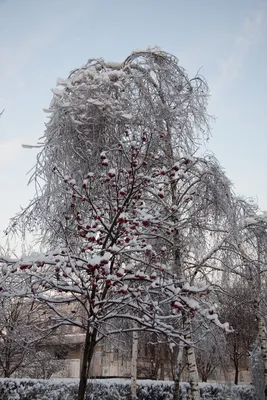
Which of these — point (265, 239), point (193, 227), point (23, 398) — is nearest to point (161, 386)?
point (23, 398)

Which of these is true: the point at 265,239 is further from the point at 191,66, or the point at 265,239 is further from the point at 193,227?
the point at 191,66

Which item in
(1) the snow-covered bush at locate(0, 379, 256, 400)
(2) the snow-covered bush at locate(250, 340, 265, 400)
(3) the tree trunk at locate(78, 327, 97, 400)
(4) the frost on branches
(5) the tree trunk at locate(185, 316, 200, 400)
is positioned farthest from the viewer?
(2) the snow-covered bush at locate(250, 340, 265, 400)

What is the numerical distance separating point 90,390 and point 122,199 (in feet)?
34.9

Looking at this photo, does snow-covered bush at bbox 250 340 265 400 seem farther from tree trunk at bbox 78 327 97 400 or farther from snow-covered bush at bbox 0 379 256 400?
tree trunk at bbox 78 327 97 400

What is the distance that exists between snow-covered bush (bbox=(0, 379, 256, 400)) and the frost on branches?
25.5ft

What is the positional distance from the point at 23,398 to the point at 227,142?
10648 millimetres

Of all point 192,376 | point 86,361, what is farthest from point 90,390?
point 86,361

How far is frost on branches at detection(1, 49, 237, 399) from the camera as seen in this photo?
4.23 metres

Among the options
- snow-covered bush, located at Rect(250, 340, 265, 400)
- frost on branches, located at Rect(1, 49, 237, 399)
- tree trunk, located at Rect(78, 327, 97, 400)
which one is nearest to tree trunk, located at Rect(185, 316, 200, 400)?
frost on branches, located at Rect(1, 49, 237, 399)

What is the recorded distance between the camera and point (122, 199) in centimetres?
489

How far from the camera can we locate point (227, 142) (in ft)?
25.4

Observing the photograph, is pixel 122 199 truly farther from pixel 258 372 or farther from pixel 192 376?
pixel 258 372

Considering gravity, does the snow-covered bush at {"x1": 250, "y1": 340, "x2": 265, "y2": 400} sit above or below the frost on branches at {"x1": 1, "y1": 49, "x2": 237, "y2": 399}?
below

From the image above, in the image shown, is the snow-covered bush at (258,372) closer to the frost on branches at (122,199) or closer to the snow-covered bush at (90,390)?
the snow-covered bush at (90,390)
